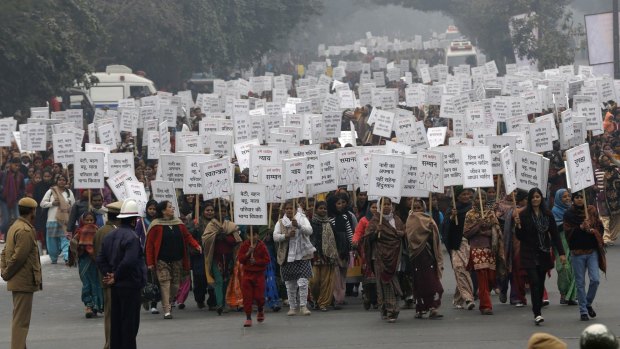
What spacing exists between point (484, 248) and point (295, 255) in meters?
1.91

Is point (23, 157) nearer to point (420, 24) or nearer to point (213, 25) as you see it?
point (213, 25)

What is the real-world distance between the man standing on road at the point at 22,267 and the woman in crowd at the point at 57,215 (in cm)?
837

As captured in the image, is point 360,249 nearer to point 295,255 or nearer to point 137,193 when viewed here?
point 295,255

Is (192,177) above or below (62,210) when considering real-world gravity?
above

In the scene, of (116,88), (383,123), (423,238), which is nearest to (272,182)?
(423,238)

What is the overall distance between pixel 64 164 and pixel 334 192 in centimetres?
687

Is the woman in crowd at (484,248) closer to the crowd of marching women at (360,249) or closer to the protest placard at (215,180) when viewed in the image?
the crowd of marching women at (360,249)

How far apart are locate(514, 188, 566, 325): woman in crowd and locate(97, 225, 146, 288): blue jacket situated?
385cm

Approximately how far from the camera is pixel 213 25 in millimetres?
56875

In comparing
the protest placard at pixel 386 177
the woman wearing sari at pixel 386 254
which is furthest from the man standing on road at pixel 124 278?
the protest placard at pixel 386 177

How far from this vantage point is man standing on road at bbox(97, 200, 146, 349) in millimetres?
12234

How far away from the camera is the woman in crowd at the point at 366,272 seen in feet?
51.9

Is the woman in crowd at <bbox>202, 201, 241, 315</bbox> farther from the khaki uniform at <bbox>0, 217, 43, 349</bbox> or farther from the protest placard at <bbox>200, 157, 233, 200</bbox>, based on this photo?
the khaki uniform at <bbox>0, 217, 43, 349</bbox>

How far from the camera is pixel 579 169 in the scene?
16234mm
